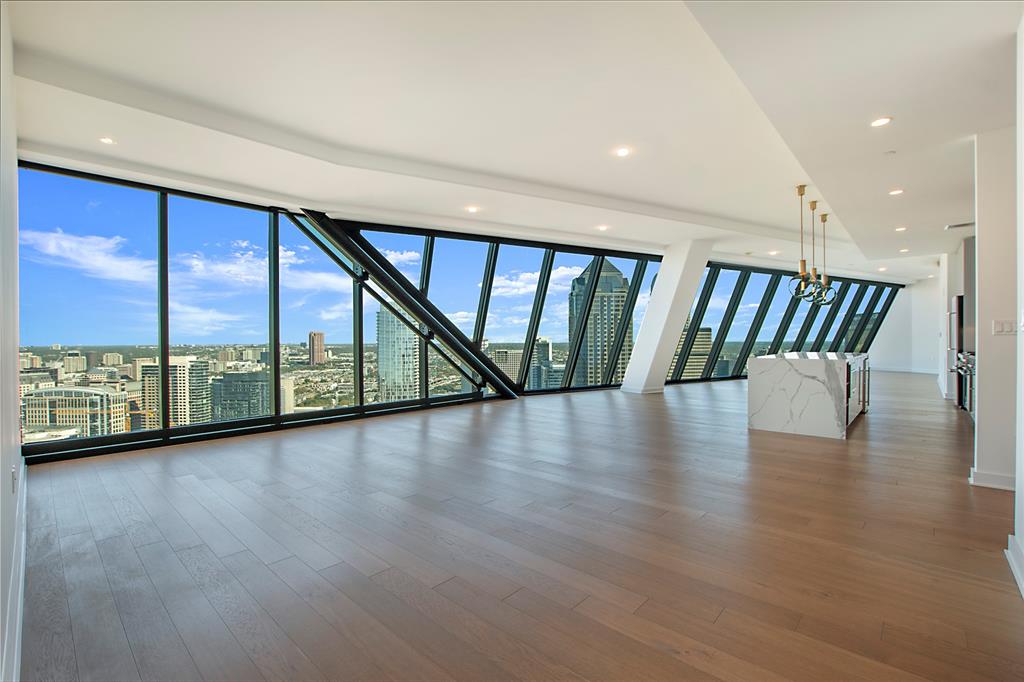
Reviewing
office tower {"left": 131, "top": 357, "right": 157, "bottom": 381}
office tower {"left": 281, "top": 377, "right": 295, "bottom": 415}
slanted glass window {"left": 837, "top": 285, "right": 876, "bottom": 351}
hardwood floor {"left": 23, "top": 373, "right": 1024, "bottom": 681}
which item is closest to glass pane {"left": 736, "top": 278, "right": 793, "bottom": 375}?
slanted glass window {"left": 837, "top": 285, "right": 876, "bottom": 351}

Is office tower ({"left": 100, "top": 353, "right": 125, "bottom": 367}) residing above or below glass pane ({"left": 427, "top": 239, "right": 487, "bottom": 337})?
below

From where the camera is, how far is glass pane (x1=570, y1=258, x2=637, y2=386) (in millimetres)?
10305

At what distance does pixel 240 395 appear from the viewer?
616 centimetres

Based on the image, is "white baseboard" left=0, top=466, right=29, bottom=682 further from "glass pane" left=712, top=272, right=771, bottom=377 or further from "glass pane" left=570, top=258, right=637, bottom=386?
"glass pane" left=712, top=272, right=771, bottom=377

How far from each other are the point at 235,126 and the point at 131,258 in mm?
2360

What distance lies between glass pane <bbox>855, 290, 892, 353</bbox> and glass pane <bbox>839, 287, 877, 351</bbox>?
15.1 inches

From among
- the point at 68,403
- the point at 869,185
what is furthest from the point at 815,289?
the point at 68,403

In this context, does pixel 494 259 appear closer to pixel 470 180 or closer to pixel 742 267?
pixel 470 180

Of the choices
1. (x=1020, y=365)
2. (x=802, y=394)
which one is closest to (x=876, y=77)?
(x=1020, y=365)

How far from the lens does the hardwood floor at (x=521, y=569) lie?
1847 mm

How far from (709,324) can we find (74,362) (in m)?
11.7

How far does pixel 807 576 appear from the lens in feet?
7.92

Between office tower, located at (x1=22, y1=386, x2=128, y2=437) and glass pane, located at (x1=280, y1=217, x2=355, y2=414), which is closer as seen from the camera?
office tower, located at (x1=22, y1=386, x2=128, y2=437)

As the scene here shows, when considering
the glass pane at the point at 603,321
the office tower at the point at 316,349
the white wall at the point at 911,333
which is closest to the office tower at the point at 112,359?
the office tower at the point at 316,349
